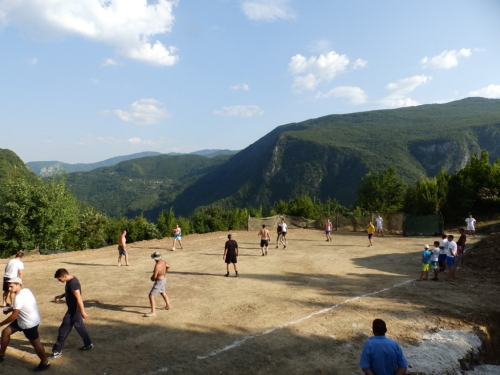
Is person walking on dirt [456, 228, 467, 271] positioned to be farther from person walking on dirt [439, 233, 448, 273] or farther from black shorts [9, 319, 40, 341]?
black shorts [9, 319, 40, 341]

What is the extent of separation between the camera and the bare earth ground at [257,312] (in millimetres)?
6965

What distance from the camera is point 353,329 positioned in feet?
28.3

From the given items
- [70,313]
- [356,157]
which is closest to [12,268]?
[70,313]

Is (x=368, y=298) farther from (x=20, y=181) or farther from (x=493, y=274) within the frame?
(x=20, y=181)

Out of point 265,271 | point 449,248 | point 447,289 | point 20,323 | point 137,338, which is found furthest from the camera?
point 265,271

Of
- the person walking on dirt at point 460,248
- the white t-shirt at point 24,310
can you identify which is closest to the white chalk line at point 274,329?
the white t-shirt at point 24,310

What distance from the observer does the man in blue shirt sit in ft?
15.2

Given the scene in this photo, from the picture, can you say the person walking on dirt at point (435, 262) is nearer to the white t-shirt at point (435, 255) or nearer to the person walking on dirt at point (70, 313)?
the white t-shirt at point (435, 255)

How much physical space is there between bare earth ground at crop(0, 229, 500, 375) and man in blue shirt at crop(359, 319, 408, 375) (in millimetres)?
2311

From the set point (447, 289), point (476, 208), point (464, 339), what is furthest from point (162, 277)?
point (476, 208)

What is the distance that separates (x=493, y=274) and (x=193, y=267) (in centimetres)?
1319

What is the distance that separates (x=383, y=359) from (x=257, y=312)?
5579mm

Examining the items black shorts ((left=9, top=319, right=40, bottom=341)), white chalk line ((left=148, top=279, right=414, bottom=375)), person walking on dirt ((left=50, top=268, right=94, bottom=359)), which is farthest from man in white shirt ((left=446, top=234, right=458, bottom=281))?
black shorts ((left=9, top=319, right=40, bottom=341))

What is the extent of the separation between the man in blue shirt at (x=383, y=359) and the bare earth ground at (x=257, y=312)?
231 cm
